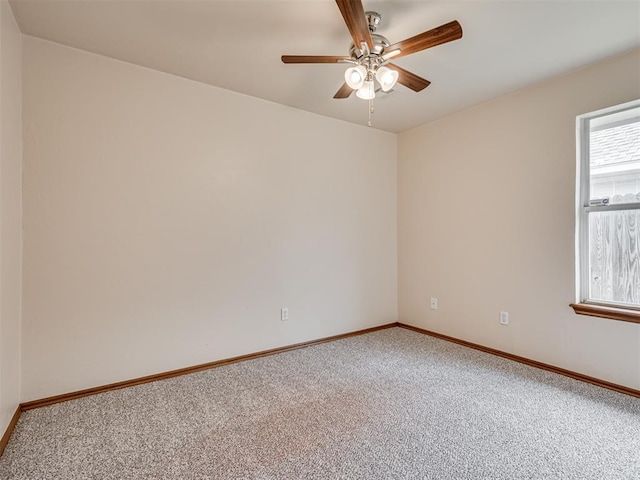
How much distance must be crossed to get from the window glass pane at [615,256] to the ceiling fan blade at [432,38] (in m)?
1.95

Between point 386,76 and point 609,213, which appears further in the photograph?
point 609,213

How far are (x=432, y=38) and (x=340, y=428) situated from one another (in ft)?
7.24

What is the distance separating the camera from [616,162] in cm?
243

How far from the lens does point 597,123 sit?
253 centimetres

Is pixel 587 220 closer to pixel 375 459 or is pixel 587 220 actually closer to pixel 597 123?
pixel 597 123

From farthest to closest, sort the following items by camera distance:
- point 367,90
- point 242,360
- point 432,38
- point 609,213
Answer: point 242,360, point 609,213, point 367,90, point 432,38

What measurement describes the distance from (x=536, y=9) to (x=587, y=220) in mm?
1639

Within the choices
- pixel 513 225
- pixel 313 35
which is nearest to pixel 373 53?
pixel 313 35

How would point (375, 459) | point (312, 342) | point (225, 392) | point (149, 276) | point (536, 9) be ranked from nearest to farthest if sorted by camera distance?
1. point (375, 459)
2. point (536, 9)
3. point (225, 392)
4. point (149, 276)
5. point (312, 342)

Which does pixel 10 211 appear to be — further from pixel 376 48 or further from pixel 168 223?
pixel 376 48

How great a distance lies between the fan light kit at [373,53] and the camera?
5.21 feet

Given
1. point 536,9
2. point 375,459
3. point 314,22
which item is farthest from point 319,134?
point 375,459

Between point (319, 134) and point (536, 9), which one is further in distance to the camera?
point (319, 134)

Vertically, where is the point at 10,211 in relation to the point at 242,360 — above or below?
above
